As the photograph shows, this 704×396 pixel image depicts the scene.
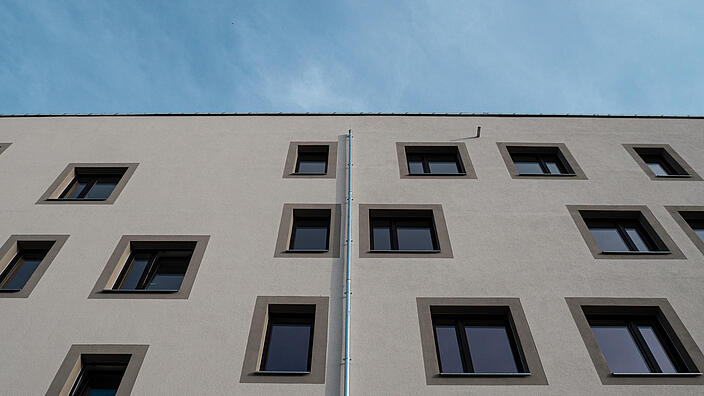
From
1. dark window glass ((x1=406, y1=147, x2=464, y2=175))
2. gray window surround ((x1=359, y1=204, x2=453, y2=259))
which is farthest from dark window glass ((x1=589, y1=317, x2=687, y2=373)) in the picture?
dark window glass ((x1=406, y1=147, x2=464, y2=175))

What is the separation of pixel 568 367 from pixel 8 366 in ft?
33.5

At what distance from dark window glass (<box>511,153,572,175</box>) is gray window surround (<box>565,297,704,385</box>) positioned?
529 cm

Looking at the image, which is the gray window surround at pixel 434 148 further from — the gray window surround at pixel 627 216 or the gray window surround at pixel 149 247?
the gray window surround at pixel 149 247

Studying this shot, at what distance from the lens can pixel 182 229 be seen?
12.9 meters

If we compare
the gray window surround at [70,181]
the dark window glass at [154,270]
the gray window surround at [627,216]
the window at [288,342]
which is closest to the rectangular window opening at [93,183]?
the gray window surround at [70,181]

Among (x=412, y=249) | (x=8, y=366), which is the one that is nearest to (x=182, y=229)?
(x=8, y=366)

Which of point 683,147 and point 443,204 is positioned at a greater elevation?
point 683,147

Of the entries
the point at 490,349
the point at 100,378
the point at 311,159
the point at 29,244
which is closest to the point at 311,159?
the point at 311,159

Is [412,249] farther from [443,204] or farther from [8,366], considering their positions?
[8,366]

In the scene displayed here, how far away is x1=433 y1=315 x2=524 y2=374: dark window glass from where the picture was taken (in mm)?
9898

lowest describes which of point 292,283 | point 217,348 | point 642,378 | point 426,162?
point 642,378

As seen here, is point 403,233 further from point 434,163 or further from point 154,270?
point 154,270

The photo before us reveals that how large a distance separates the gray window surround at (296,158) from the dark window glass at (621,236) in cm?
718

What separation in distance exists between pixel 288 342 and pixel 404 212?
4883mm
